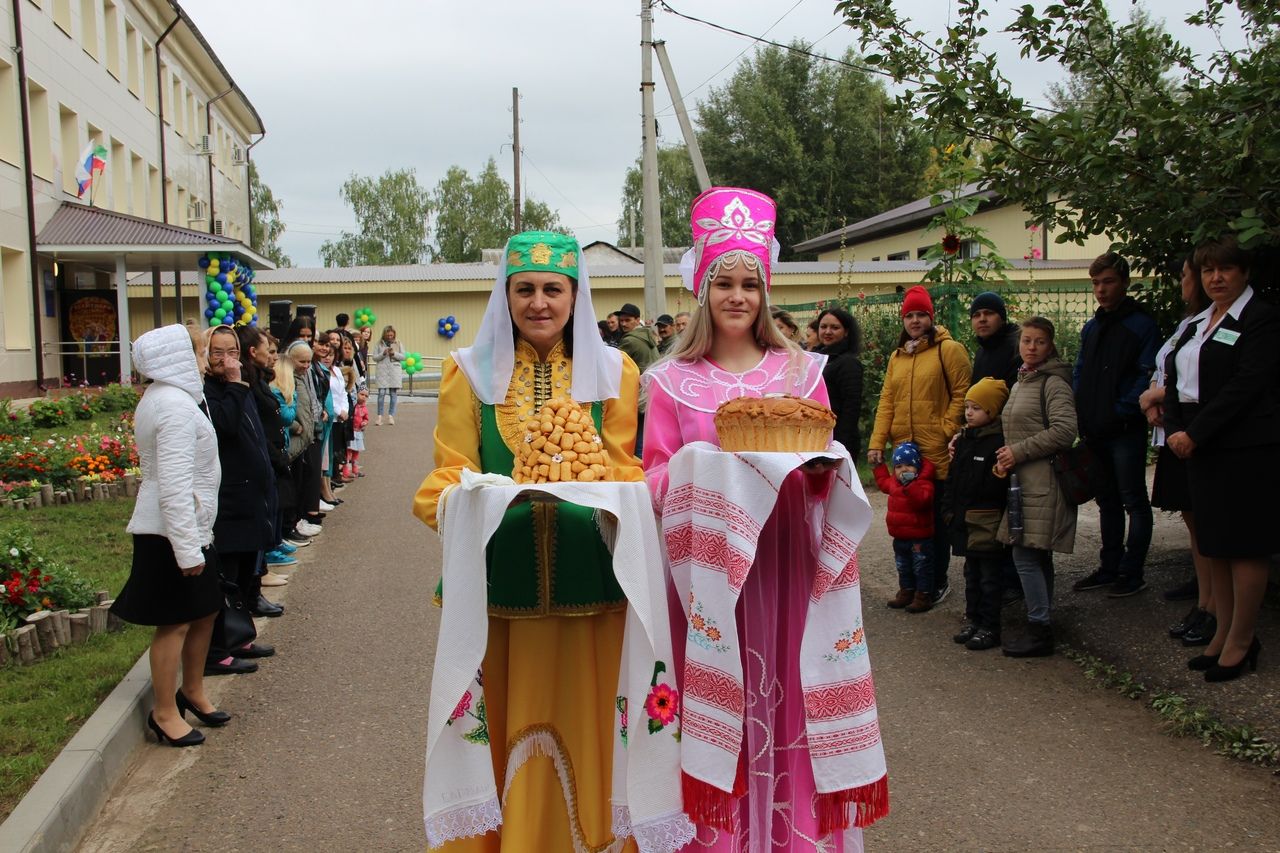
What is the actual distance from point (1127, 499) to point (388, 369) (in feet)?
54.5

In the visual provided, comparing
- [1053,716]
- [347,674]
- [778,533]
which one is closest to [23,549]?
[347,674]

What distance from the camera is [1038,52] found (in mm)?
6129

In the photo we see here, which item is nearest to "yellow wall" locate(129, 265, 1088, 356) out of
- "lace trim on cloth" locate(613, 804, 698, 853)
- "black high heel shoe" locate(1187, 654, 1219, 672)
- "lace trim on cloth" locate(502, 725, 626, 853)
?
"black high heel shoe" locate(1187, 654, 1219, 672)

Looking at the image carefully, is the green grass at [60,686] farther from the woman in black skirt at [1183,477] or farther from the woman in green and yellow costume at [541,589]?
the woman in black skirt at [1183,477]

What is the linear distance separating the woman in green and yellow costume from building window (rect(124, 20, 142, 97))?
1176 inches

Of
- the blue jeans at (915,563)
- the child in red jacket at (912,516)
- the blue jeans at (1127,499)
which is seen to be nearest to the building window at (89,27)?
the child in red jacket at (912,516)

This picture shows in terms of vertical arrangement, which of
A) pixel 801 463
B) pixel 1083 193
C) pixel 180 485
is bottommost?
pixel 180 485

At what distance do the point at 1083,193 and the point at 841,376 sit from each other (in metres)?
2.65

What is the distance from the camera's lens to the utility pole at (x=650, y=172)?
18.7 m

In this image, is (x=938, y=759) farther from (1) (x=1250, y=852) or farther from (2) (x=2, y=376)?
(2) (x=2, y=376)

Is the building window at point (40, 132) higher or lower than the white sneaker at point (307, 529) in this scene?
higher

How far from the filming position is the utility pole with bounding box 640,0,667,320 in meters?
18.7

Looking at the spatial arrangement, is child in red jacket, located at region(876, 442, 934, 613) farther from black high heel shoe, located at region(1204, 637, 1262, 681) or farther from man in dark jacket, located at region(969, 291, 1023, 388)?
black high heel shoe, located at region(1204, 637, 1262, 681)

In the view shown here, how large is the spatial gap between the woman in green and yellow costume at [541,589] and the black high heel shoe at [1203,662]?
3.73 metres
